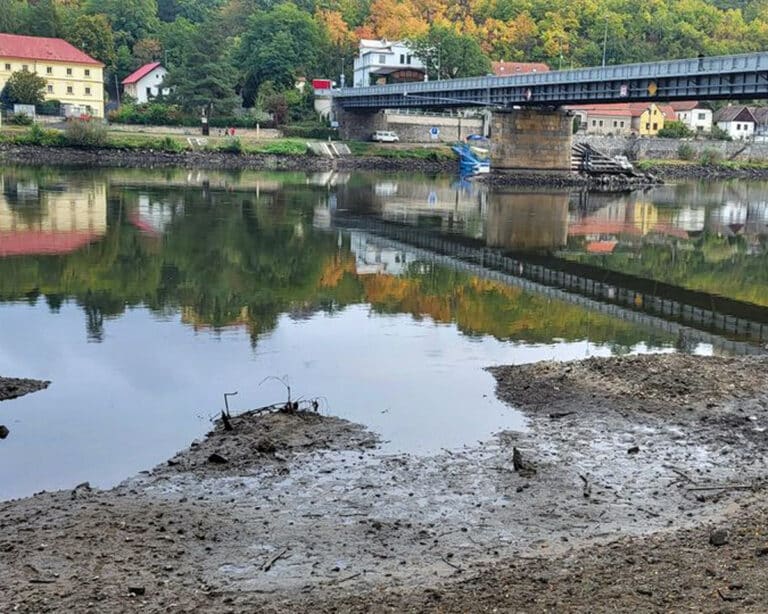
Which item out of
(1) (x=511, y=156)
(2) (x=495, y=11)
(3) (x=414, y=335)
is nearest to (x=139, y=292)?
(3) (x=414, y=335)

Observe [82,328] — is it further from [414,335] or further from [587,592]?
[587,592]

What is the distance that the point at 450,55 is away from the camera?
12619 cm

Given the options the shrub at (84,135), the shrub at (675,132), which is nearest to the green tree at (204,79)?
the shrub at (84,135)

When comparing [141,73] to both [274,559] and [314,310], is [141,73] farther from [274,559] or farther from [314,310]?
[274,559]

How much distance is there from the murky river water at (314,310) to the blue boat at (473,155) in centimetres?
4116

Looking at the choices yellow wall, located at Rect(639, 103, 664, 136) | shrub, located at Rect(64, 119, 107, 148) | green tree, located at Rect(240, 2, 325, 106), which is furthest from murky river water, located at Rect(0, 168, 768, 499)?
yellow wall, located at Rect(639, 103, 664, 136)

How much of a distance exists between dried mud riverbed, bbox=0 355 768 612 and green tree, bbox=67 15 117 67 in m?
125

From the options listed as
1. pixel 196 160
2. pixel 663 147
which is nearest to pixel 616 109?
pixel 663 147

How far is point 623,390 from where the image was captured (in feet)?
54.4

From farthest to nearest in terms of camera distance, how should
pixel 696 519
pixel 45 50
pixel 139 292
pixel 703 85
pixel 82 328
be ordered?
pixel 45 50, pixel 703 85, pixel 139 292, pixel 82 328, pixel 696 519

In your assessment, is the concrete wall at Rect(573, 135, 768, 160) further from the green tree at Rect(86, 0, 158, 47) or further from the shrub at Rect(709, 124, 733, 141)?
the green tree at Rect(86, 0, 158, 47)

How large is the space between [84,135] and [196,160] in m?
11.1

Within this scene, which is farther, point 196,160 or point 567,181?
point 196,160

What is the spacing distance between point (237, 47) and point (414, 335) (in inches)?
4506
